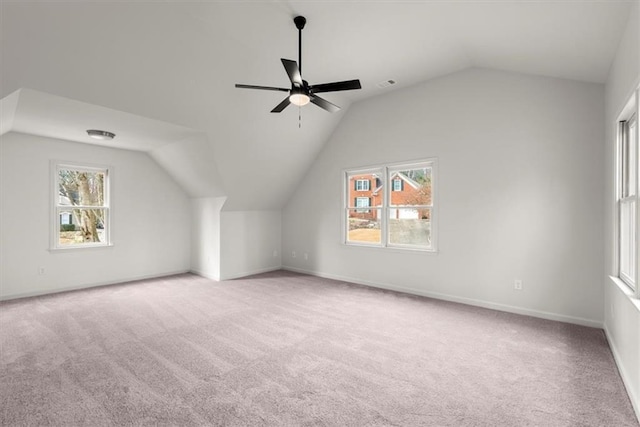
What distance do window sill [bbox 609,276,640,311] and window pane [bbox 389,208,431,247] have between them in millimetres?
2281

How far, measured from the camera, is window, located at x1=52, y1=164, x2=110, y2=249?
5129mm

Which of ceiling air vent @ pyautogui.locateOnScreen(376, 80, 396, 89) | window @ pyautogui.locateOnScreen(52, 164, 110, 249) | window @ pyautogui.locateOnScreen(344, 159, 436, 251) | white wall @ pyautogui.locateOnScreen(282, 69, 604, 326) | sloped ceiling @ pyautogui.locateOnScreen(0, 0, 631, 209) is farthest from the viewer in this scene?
window @ pyautogui.locateOnScreen(52, 164, 110, 249)

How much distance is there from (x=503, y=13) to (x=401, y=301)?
11.9 feet

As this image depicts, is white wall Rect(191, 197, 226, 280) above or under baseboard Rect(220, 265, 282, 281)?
above

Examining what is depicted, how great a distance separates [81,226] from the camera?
5449 mm

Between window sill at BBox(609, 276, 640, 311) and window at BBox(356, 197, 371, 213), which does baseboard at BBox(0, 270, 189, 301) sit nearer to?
window at BBox(356, 197, 371, 213)

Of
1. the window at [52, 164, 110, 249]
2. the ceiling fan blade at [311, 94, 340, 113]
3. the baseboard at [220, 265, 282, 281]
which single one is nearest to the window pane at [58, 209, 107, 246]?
the window at [52, 164, 110, 249]

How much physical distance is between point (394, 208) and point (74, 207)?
18.2 feet

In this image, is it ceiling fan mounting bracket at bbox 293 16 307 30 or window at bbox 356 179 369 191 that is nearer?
ceiling fan mounting bracket at bbox 293 16 307 30

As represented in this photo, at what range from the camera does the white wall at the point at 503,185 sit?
3.58 meters

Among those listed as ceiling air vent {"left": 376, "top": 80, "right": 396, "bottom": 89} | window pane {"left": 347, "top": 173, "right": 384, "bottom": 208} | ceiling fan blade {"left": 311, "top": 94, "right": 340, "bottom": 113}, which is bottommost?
window pane {"left": 347, "top": 173, "right": 384, "bottom": 208}

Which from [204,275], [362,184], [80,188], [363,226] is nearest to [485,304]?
[363,226]

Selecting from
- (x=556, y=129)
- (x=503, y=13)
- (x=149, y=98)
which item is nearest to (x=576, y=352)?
(x=556, y=129)

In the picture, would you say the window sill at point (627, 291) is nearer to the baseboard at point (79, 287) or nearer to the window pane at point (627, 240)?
the window pane at point (627, 240)
